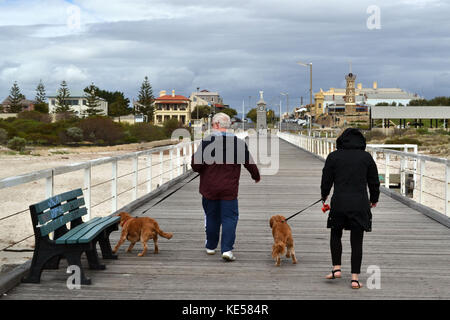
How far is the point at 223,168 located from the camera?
6.61 meters

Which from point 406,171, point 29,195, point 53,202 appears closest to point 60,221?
point 53,202

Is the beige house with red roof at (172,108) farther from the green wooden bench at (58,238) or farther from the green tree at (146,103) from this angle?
the green wooden bench at (58,238)

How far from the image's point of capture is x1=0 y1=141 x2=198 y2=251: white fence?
27.9 ft

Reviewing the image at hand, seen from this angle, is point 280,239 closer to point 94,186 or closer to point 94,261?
point 94,261

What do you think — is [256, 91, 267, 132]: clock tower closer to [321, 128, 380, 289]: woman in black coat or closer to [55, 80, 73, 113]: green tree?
[55, 80, 73, 113]: green tree

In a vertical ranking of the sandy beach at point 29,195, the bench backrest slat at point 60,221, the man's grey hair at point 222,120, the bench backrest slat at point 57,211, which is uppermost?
the man's grey hair at point 222,120

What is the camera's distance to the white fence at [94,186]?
849 centimetres

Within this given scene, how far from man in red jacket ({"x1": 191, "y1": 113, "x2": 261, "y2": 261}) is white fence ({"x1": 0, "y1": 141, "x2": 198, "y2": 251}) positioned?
67.3 inches

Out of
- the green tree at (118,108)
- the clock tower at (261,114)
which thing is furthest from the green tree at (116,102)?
the clock tower at (261,114)

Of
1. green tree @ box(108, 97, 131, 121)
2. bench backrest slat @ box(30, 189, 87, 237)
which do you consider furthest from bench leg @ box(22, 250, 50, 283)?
green tree @ box(108, 97, 131, 121)

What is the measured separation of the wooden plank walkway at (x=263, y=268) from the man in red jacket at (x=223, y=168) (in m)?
0.45
